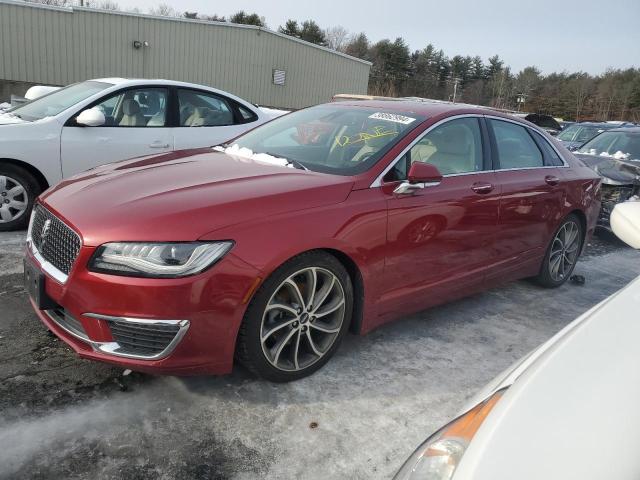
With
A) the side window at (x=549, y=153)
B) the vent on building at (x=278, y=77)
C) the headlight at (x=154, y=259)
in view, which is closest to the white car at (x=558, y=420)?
the headlight at (x=154, y=259)

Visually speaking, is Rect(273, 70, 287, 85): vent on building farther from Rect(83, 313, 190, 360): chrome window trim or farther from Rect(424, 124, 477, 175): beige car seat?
Rect(83, 313, 190, 360): chrome window trim

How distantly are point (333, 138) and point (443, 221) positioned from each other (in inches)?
35.5

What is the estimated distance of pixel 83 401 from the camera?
2537mm

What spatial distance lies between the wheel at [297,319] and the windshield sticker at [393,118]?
3.87ft

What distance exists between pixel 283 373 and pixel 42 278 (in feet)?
4.22

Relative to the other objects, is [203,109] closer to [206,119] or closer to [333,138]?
[206,119]

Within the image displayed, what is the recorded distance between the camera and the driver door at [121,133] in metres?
5.15

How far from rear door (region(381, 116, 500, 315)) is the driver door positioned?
3182 mm

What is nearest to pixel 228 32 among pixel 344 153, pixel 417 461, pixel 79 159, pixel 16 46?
pixel 16 46

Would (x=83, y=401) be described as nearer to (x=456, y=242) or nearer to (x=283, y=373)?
(x=283, y=373)

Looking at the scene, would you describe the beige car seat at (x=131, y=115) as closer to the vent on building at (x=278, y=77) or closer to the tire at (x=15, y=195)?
the tire at (x=15, y=195)

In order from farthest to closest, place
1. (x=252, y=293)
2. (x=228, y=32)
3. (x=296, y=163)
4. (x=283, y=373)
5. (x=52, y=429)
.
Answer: (x=228, y=32) < (x=296, y=163) < (x=283, y=373) < (x=252, y=293) < (x=52, y=429)

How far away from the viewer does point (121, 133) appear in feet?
17.8

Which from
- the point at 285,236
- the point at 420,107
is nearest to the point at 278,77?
the point at 420,107
